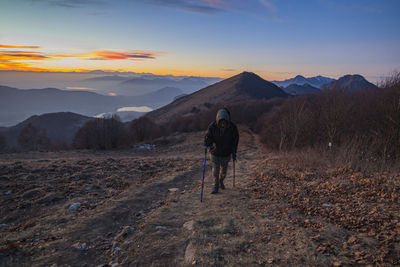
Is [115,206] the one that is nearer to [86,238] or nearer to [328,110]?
[86,238]

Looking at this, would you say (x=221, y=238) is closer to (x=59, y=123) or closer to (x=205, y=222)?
(x=205, y=222)

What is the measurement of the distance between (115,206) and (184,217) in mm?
2424

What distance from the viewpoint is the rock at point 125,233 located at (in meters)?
5.62

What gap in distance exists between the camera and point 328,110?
28.6 meters

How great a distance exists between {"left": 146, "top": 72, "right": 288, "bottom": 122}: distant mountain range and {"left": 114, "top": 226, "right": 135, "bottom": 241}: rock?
135 metres

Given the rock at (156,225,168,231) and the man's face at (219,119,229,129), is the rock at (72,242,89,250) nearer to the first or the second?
the rock at (156,225,168,231)

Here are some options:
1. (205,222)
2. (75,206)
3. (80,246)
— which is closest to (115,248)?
(80,246)

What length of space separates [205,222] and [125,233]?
2.00 metres

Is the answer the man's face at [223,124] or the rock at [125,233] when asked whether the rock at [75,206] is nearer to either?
the rock at [125,233]

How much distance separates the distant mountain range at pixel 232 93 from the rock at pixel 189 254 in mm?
135664

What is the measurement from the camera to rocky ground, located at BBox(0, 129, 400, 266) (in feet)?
14.9

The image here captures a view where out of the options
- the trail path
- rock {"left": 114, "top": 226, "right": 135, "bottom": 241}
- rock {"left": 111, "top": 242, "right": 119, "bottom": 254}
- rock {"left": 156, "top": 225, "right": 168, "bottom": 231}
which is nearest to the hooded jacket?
the trail path

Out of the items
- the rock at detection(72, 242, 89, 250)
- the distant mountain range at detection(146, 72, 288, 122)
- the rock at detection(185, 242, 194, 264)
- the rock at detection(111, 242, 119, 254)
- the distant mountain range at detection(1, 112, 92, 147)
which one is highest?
the distant mountain range at detection(146, 72, 288, 122)

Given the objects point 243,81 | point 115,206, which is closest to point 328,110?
point 115,206
